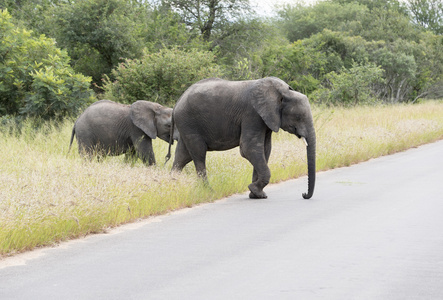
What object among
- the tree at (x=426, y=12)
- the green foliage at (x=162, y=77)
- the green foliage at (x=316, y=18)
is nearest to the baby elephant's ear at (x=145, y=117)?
the green foliage at (x=162, y=77)

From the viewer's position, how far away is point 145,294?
555cm

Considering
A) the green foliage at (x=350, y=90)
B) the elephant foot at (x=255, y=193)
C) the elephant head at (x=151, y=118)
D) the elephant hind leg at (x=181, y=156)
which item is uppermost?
the elephant head at (x=151, y=118)

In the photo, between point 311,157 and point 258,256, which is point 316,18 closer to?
point 311,157

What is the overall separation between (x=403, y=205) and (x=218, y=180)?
313cm

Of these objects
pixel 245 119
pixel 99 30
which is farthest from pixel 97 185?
pixel 99 30

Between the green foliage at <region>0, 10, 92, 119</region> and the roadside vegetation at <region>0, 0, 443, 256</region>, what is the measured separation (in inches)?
1.7

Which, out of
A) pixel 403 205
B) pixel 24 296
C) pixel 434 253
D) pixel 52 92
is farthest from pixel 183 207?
pixel 52 92

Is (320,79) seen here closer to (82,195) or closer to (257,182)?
(257,182)

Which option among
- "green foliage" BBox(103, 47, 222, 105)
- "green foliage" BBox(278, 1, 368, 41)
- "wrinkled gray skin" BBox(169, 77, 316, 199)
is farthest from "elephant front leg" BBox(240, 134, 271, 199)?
"green foliage" BBox(278, 1, 368, 41)

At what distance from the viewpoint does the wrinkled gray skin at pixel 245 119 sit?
1081 cm

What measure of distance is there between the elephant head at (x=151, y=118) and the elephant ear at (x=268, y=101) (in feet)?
10.1

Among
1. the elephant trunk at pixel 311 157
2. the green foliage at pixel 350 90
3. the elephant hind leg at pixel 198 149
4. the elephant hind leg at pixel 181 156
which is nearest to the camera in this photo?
the elephant trunk at pixel 311 157

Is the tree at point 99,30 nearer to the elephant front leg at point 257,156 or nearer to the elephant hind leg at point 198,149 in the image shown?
the elephant hind leg at point 198,149

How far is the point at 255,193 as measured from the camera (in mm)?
11172
